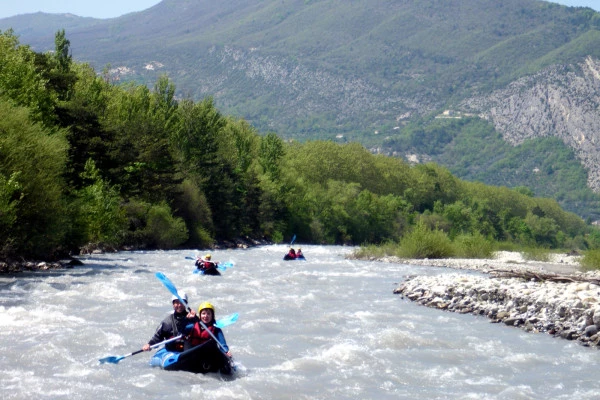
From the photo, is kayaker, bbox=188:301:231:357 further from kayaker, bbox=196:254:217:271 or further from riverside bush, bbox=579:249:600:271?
riverside bush, bbox=579:249:600:271

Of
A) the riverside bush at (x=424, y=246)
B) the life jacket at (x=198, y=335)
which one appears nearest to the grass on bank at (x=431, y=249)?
the riverside bush at (x=424, y=246)

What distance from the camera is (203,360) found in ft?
46.6

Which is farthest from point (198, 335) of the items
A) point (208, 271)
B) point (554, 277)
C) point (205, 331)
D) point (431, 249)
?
point (431, 249)

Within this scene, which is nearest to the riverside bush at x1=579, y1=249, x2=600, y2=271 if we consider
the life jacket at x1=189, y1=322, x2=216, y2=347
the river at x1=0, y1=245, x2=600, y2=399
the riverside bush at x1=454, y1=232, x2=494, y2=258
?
the riverside bush at x1=454, y1=232, x2=494, y2=258

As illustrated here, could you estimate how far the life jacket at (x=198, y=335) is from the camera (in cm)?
1434

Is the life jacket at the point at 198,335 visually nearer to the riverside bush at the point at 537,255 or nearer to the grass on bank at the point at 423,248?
the grass on bank at the point at 423,248

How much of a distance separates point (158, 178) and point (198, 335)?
3977cm

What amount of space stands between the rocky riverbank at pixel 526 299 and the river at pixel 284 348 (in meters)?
0.60

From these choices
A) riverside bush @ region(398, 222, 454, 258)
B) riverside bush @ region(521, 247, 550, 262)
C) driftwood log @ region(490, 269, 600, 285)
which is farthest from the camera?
riverside bush @ region(521, 247, 550, 262)

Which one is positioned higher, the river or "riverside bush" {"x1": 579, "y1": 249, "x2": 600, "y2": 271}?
the river

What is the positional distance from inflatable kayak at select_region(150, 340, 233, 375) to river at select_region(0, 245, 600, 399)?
185mm

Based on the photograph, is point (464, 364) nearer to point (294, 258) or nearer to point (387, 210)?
point (294, 258)

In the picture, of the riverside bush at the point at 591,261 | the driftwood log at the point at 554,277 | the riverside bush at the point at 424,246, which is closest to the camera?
the driftwood log at the point at 554,277

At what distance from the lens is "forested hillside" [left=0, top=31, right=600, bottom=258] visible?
2961 cm
